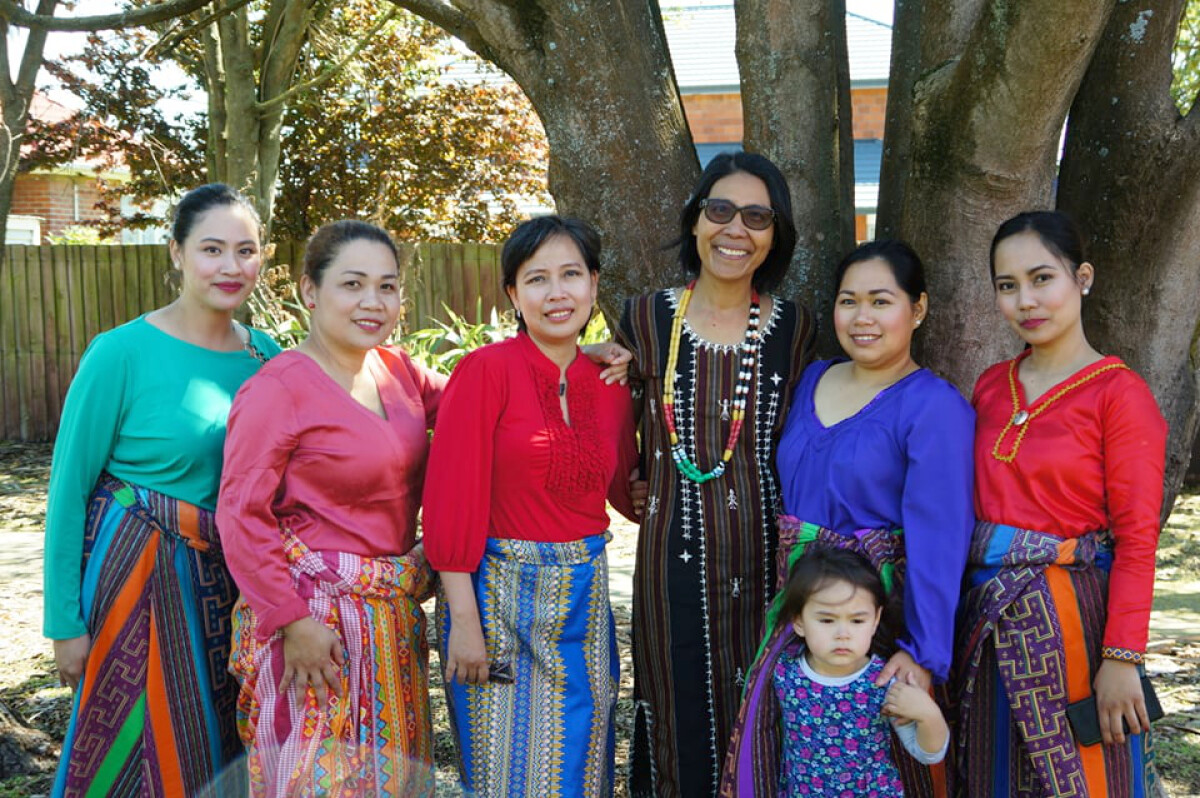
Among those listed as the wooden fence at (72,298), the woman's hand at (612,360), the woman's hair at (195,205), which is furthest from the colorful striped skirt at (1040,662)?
the wooden fence at (72,298)

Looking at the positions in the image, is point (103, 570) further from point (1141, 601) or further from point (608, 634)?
point (1141, 601)

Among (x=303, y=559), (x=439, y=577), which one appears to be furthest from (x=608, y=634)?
(x=303, y=559)

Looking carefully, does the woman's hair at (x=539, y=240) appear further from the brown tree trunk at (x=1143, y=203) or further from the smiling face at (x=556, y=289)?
the brown tree trunk at (x=1143, y=203)

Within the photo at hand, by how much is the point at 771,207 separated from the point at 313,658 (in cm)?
155

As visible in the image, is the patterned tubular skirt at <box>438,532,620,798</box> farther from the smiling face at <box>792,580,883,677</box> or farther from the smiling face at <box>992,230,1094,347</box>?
the smiling face at <box>992,230,1094,347</box>

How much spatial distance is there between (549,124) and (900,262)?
1.22 m

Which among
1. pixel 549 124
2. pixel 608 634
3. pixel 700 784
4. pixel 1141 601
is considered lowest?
pixel 700 784

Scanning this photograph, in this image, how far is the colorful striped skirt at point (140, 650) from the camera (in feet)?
Answer: 8.95

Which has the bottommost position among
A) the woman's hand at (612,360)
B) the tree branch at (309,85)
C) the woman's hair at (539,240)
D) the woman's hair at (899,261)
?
the woman's hand at (612,360)

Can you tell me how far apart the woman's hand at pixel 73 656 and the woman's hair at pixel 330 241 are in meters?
1.02

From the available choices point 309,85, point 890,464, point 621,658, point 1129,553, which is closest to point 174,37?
point 309,85

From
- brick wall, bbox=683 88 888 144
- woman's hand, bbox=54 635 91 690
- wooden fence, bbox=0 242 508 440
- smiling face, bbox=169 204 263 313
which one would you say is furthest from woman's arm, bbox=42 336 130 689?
brick wall, bbox=683 88 888 144

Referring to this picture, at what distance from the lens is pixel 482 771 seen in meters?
2.75

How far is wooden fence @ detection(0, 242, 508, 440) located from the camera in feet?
37.1
